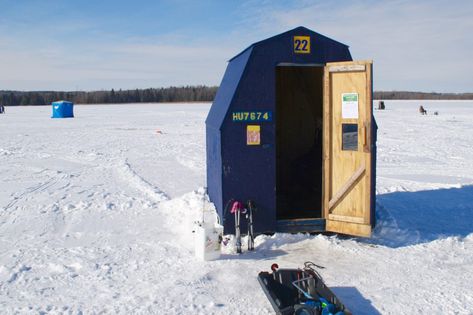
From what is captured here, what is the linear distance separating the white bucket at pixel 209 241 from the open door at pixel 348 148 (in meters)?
1.90

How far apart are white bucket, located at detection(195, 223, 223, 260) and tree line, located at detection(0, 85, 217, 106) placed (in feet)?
337

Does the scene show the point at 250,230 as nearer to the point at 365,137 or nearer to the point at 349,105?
the point at 365,137

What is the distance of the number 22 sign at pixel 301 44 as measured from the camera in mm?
6970

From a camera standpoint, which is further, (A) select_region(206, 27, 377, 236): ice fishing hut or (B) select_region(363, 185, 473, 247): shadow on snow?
(B) select_region(363, 185, 473, 247): shadow on snow

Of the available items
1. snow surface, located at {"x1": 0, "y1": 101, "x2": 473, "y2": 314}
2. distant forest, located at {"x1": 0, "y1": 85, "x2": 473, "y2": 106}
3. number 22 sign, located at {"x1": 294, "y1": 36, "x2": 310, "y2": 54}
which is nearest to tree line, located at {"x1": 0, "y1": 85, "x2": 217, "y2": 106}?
distant forest, located at {"x1": 0, "y1": 85, "x2": 473, "y2": 106}

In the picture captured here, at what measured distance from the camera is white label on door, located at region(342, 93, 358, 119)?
22.4 feet

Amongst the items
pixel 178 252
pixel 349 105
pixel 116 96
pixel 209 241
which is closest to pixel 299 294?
pixel 209 241

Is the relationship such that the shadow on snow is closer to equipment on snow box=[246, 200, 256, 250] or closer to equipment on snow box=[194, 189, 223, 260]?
equipment on snow box=[246, 200, 256, 250]

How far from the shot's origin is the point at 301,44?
699cm

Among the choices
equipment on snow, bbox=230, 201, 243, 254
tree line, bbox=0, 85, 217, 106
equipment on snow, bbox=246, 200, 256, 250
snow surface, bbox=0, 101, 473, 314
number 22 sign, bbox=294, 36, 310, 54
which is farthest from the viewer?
tree line, bbox=0, 85, 217, 106

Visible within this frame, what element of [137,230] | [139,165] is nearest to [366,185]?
[137,230]

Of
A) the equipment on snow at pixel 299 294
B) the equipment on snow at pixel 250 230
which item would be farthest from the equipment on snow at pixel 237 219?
the equipment on snow at pixel 299 294

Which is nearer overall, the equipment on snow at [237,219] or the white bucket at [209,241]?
the white bucket at [209,241]

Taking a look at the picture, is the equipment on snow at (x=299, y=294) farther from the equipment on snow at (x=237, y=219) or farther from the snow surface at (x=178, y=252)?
the equipment on snow at (x=237, y=219)
